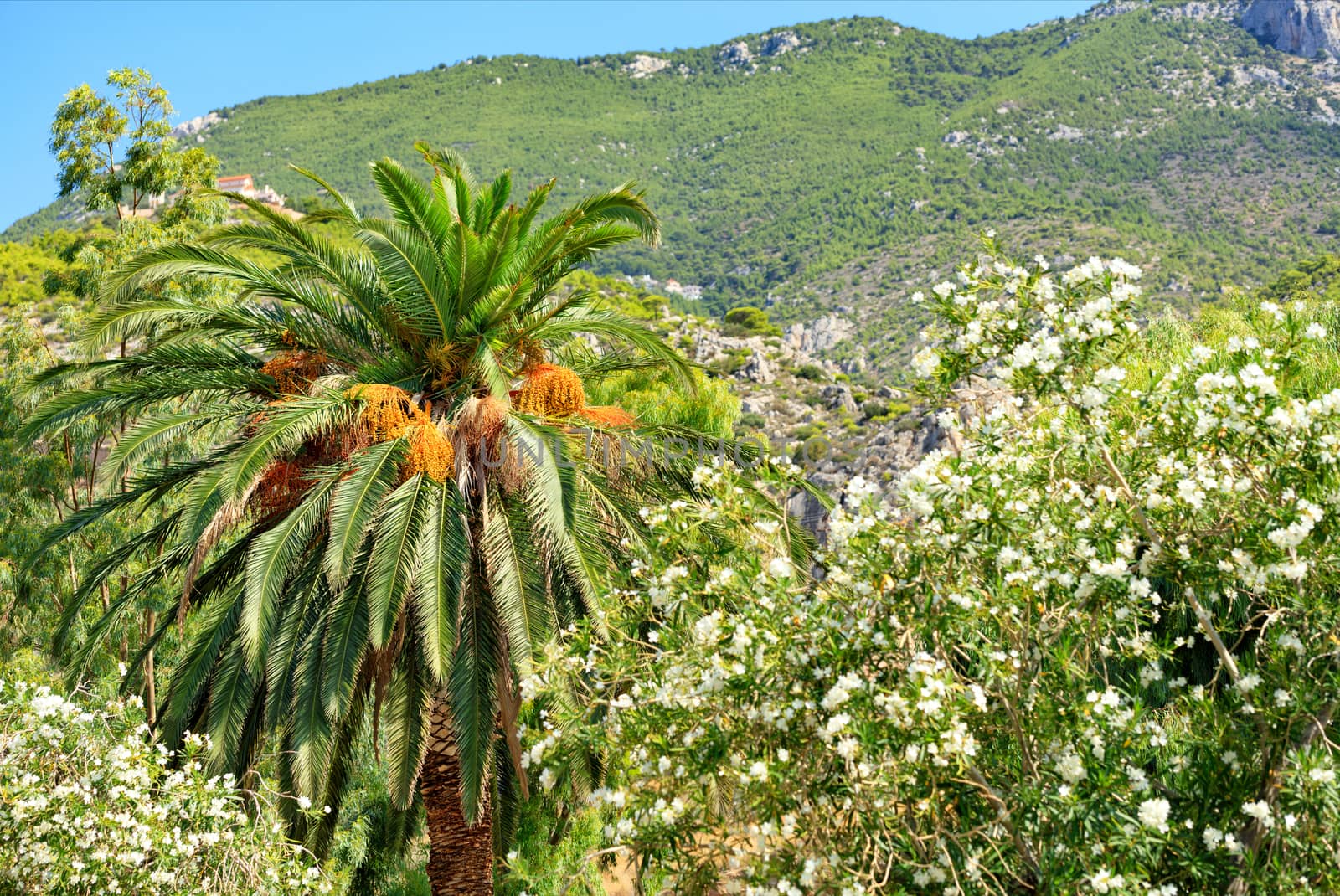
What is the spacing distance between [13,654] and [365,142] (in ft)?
361

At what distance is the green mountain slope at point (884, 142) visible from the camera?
7894 centimetres

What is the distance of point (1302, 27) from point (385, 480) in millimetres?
120601

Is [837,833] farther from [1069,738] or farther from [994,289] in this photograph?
[994,289]

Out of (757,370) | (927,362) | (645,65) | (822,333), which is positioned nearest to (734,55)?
(645,65)

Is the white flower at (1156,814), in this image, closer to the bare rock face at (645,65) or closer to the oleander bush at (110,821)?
the oleander bush at (110,821)

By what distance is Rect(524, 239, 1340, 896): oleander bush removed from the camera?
4.18 meters

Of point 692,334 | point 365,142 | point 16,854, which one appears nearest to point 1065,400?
point 16,854

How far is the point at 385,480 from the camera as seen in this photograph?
7996mm

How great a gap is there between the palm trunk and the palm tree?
2cm

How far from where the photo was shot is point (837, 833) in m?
4.59

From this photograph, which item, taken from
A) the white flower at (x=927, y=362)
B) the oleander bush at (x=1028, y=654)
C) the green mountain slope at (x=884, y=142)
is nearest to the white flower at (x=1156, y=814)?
the oleander bush at (x=1028, y=654)

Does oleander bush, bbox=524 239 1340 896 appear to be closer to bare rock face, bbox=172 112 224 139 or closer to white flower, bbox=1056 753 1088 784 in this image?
white flower, bbox=1056 753 1088 784

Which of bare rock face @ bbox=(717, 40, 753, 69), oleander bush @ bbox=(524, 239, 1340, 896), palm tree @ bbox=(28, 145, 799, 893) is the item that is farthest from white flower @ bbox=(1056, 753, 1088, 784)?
bare rock face @ bbox=(717, 40, 753, 69)

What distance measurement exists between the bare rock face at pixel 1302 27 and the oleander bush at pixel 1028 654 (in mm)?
119503
